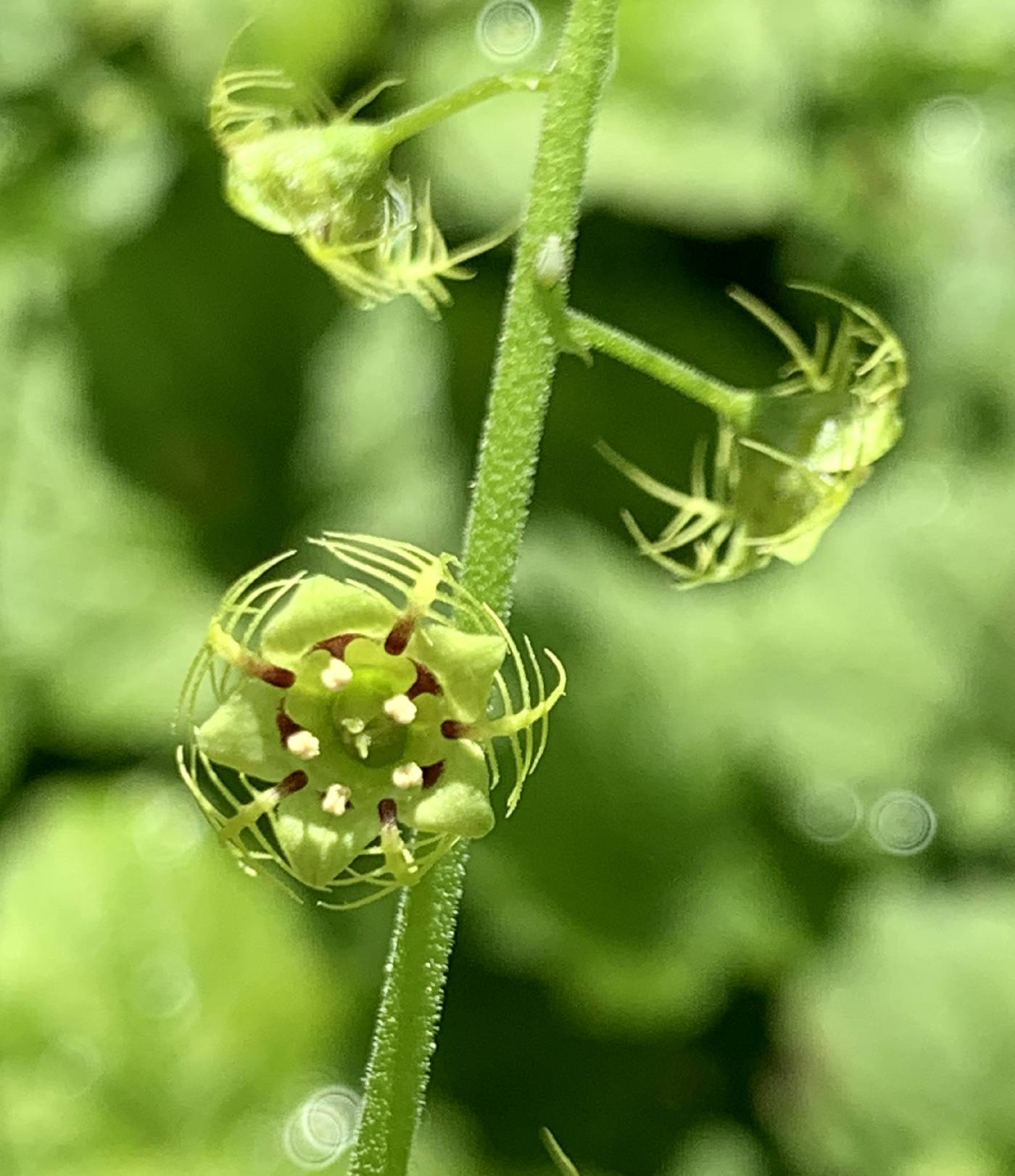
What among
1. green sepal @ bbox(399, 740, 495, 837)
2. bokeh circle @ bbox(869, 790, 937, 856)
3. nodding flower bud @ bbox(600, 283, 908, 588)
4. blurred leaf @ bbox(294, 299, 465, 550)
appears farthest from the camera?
blurred leaf @ bbox(294, 299, 465, 550)

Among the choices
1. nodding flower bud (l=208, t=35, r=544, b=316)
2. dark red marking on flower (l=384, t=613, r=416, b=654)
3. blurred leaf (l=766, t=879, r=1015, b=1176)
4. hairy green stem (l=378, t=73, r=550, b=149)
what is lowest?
blurred leaf (l=766, t=879, r=1015, b=1176)

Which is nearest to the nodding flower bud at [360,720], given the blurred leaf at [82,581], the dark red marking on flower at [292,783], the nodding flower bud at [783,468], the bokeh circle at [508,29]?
the dark red marking on flower at [292,783]

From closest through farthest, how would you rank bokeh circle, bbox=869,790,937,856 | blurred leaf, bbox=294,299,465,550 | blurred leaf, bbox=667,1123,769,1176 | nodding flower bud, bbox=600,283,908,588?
nodding flower bud, bbox=600,283,908,588 < blurred leaf, bbox=667,1123,769,1176 < bokeh circle, bbox=869,790,937,856 < blurred leaf, bbox=294,299,465,550

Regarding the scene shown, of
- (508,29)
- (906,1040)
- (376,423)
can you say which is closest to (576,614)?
(376,423)

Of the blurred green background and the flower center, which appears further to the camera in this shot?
the blurred green background

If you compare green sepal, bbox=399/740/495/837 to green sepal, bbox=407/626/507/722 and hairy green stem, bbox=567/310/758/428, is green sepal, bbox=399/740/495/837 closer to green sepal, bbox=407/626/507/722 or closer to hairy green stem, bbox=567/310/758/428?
green sepal, bbox=407/626/507/722

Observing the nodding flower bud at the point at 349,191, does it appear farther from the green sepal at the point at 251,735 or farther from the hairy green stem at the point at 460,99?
the green sepal at the point at 251,735


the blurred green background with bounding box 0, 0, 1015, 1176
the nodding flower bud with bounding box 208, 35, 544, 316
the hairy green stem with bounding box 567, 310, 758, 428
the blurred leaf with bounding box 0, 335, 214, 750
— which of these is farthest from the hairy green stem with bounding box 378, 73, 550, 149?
the blurred leaf with bounding box 0, 335, 214, 750

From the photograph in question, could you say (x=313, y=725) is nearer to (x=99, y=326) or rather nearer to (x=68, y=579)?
(x=68, y=579)
